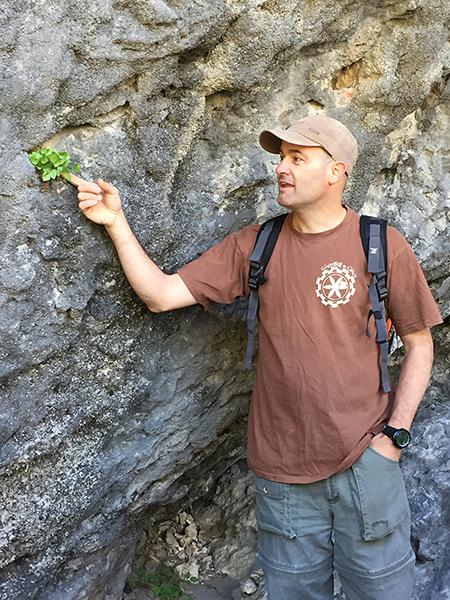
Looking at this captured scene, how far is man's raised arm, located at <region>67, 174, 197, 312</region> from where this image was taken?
283cm

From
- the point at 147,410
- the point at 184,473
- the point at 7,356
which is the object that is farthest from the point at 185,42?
the point at 184,473

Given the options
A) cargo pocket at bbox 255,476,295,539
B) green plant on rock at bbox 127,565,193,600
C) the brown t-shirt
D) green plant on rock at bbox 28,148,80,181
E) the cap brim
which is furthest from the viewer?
green plant on rock at bbox 127,565,193,600

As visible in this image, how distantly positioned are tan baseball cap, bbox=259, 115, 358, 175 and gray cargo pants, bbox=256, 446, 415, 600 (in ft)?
4.11

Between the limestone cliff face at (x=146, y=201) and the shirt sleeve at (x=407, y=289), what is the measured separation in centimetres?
76

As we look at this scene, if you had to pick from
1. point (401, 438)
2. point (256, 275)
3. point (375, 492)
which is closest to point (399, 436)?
point (401, 438)

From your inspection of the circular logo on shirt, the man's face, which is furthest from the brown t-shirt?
the man's face

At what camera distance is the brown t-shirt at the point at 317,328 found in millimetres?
3074

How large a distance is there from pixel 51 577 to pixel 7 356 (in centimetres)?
131

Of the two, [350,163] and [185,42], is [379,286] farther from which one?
[185,42]

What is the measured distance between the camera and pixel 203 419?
3.94 m

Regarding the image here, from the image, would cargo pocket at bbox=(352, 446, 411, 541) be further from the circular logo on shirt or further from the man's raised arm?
the man's raised arm

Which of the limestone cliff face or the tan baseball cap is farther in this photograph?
the tan baseball cap

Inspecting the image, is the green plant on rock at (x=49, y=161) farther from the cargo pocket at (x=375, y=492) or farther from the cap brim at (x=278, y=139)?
the cargo pocket at (x=375, y=492)

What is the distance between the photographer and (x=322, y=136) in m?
3.01
